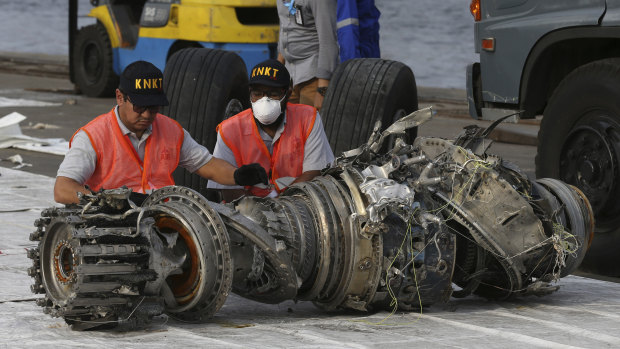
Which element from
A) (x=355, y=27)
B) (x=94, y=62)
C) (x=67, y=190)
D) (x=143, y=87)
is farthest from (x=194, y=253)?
(x=94, y=62)

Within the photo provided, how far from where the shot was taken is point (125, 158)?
6.46m

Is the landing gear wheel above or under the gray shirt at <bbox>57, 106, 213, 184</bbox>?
under

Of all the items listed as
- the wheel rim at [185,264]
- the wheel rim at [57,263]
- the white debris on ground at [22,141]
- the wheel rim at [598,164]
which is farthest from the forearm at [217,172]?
the white debris on ground at [22,141]

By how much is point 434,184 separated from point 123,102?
1675 millimetres

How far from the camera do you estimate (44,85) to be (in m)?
20.6

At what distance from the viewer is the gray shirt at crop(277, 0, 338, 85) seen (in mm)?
9367

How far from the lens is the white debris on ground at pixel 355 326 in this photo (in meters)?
5.41

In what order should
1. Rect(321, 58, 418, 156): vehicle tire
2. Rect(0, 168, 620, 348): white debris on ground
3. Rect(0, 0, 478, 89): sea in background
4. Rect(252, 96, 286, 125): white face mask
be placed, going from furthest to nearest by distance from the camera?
1. Rect(0, 0, 478, 89): sea in background
2. Rect(321, 58, 418, 156): vehicle tire
3. Rect(252, 96, 286, 125): white face mask
4. Rect(0, 168, 620, 348): white debris on ground

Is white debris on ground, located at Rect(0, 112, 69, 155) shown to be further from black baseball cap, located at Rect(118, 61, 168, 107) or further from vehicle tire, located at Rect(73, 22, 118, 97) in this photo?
black baseball cap, located at Rect(118, 61, 168, 107)

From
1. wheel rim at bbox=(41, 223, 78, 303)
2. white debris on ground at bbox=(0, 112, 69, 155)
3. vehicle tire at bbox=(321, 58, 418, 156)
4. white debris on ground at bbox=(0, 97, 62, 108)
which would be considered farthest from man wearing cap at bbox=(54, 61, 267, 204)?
white debris on ground at bbox=(0, 97, 62, 108)

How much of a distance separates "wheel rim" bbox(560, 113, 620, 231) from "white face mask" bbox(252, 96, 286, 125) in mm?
1967

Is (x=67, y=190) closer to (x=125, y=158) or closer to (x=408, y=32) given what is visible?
(x=125, y=158)

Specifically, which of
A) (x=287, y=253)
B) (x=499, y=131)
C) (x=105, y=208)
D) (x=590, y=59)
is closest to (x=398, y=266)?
(x=287, y=253)

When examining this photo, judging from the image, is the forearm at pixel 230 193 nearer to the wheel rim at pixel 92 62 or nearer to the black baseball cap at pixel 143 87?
the black baseball cap at pixel 143 87
